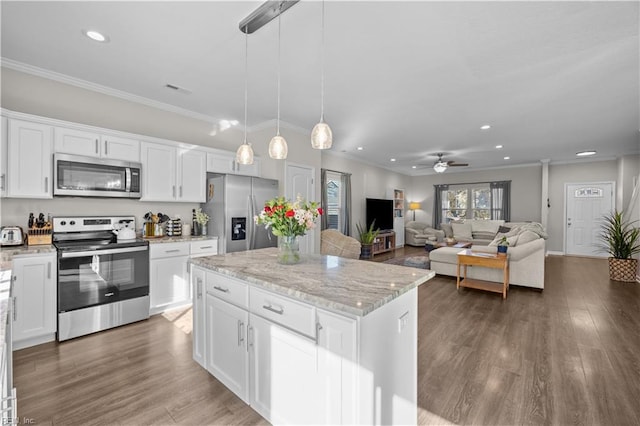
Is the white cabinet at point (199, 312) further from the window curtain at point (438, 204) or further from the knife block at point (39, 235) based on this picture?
the window curtain at point (438, 204)

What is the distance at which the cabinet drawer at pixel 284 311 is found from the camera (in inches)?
57.2

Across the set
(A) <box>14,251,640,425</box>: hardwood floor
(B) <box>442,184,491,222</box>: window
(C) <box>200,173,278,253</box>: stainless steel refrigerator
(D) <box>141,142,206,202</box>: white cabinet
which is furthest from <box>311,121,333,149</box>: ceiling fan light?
(B) <box>442,184,491,222</box>: window

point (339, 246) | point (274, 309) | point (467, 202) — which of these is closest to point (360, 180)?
point (339, 246)

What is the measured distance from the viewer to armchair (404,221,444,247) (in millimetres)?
9078

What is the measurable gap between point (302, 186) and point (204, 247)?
1.96 metres

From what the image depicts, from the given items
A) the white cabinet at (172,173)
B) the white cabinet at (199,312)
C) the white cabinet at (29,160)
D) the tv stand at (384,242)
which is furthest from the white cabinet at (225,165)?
the tv stand at (384,242)

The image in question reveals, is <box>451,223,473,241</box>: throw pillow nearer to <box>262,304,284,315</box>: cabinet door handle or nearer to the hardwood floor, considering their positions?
the hardwood floor

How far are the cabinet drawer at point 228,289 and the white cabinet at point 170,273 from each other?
1.63 meters

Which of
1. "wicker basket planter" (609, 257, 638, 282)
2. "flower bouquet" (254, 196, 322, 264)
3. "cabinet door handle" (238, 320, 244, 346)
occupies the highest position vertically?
"flower bouquet" (254, 196, 322, 264)

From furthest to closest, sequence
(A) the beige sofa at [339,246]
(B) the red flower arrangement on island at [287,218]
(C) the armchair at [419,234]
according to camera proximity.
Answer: (C) the armchair at [419,234]
(A) the beige sofa at [339,246]
(B) the red flower arrangement on island at [287,218]

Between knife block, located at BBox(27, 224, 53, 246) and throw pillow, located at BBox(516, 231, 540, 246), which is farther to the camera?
throw pillow, located at BBox(516, 231, 540, 246)

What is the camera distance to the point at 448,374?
228 centimetres

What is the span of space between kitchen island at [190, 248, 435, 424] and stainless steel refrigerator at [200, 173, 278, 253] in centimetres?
176

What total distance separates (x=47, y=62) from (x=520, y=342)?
17.9ft
